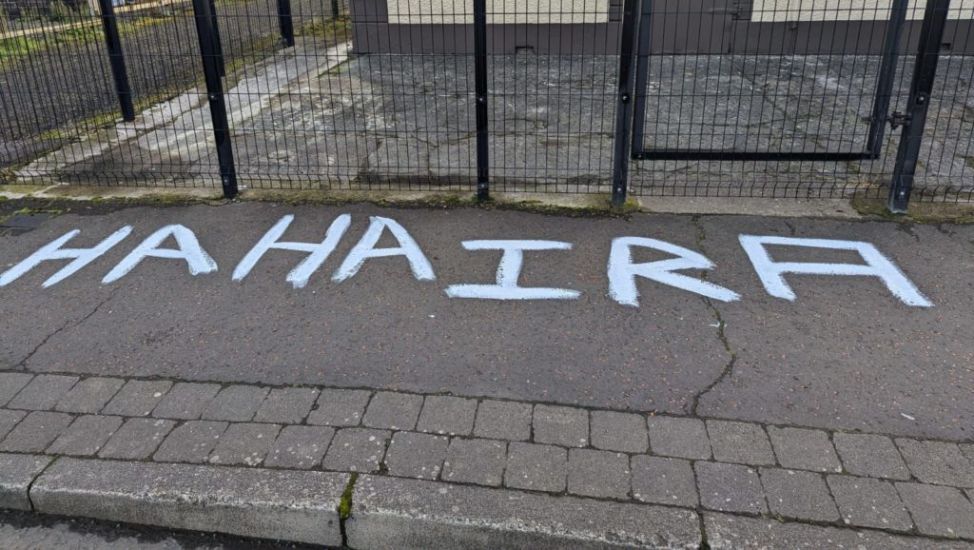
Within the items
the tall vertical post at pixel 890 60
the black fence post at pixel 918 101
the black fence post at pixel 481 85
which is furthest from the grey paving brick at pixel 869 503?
the tall vertical post at pixel 890 60

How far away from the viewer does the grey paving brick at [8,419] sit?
3363mm

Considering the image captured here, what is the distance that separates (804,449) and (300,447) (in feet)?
7.02

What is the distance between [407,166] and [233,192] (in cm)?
148

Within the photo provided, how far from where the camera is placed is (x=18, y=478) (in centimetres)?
308

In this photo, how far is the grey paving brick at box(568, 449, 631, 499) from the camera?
2877 millimetres

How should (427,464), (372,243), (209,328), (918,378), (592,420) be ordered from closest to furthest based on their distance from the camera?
(427,464) → (592,420) → (918,378) → (209,328) → (372,243)

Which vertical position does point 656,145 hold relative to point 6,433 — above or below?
above

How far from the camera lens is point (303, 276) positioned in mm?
4625

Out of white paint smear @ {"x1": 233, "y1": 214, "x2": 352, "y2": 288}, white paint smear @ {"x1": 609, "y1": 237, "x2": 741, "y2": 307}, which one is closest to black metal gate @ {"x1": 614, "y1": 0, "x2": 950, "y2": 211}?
white paint smear @ {"x1": 609, "y1": 237, "x2": 741, "y2": 307}

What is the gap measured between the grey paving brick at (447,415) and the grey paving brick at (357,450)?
196 millimetres

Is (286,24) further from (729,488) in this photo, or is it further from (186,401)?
(729,488)

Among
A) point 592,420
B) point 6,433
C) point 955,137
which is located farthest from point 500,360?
point 955,137

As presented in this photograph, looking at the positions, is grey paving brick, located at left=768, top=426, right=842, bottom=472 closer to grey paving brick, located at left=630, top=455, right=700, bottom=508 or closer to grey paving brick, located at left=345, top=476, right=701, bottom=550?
grey paving brick, located at left=630, top=455, right=700, bottom=508

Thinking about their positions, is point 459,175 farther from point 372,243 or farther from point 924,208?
point 924,208
